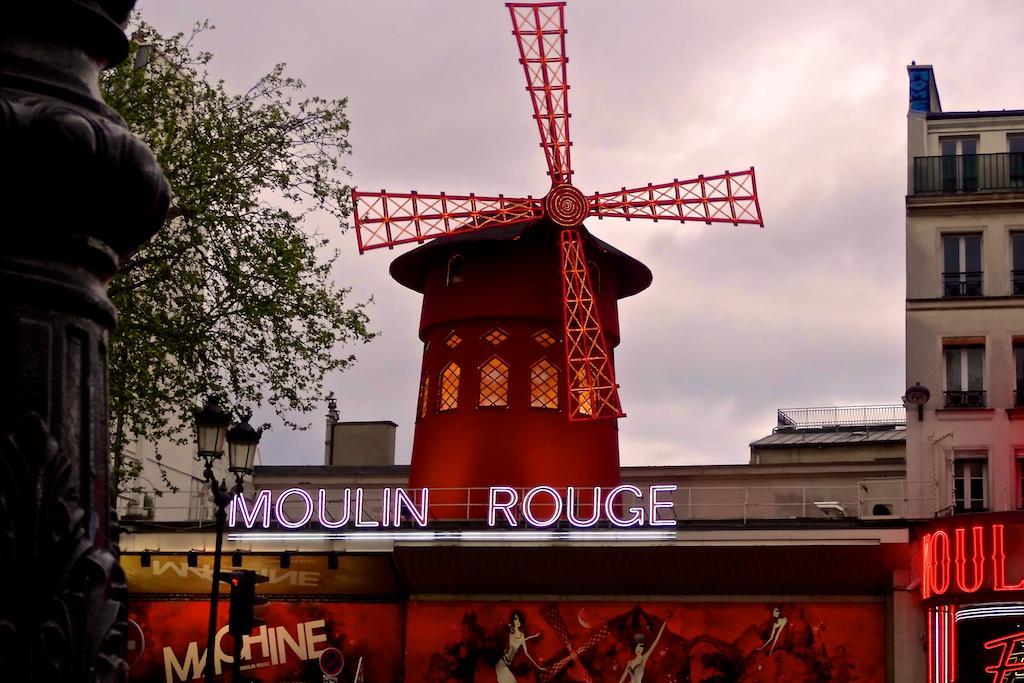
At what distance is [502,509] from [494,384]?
7.59 feet

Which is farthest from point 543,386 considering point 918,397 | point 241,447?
point 241,447

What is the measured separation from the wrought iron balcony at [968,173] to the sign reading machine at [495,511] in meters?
4.98

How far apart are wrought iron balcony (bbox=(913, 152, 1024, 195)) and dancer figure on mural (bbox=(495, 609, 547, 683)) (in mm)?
7028

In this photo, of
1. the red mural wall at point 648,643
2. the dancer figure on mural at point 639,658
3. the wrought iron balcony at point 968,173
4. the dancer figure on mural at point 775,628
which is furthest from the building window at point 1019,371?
the dancer figure on mural at point 639,658

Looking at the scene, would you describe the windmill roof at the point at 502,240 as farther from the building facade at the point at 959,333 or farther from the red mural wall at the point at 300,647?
the red mural wall at the point at 300,647

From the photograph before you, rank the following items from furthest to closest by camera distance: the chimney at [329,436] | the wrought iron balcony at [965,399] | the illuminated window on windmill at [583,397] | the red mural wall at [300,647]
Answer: the chimney at [329,436]
the illuminated window on windmill at [583,397]
the red mural wall at [300,647]
the wrought iron balcony at [965,399]

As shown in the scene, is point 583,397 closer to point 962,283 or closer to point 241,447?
point 962,283

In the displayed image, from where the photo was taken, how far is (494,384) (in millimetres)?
20922

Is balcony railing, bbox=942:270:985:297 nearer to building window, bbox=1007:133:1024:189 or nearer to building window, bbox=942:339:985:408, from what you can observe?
building window, bbox=942:339:985:408

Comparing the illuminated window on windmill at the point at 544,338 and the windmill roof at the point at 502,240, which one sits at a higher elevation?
the windmill roof at the point at 502,240

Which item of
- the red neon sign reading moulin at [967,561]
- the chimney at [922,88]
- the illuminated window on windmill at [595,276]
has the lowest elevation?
the red neon sign reading moulin at [967,561]

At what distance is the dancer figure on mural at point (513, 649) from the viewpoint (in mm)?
18862

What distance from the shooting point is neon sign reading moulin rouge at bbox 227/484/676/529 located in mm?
18750

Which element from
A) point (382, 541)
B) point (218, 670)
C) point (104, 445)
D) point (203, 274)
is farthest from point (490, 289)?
point (104, 445)
